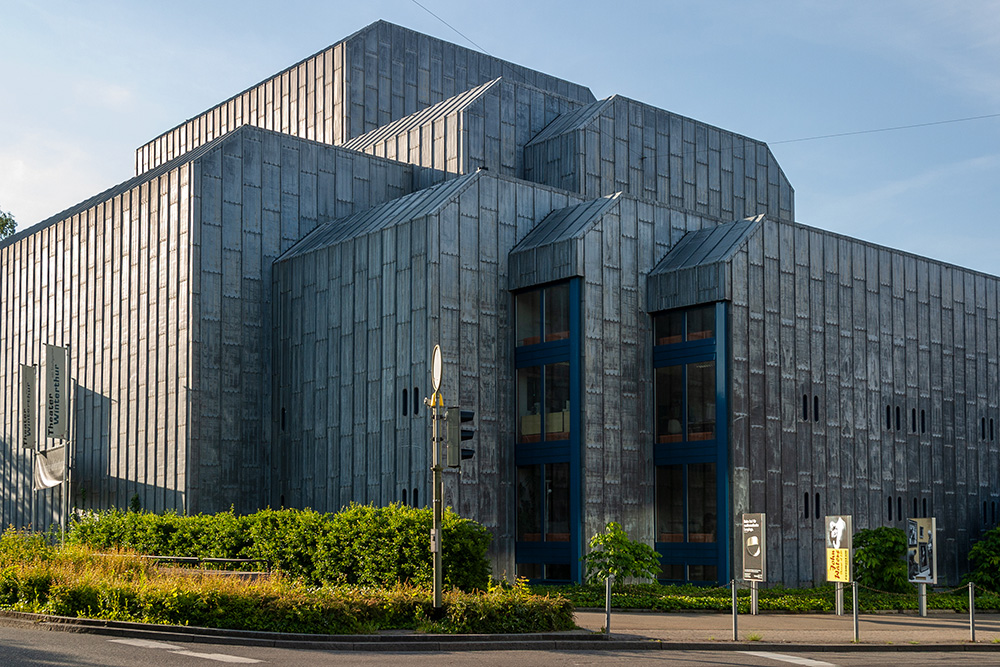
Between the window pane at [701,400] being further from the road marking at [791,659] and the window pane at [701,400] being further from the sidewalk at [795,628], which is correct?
the road marking at [791,659]

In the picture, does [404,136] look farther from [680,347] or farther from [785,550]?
[785,550]

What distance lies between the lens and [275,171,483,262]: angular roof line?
3638 cm

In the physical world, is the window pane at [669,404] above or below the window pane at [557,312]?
below

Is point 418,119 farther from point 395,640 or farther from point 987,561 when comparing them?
point 395,640

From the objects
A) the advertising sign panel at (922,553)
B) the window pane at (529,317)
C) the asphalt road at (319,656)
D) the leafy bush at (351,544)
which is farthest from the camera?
the window pane at (529,317)

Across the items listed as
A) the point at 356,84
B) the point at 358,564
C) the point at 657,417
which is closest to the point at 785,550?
the point at 657,417

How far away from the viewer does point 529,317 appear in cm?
3709

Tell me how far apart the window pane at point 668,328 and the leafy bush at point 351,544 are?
13.0 metres

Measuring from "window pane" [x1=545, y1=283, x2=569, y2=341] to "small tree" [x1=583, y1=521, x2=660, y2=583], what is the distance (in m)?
6.87

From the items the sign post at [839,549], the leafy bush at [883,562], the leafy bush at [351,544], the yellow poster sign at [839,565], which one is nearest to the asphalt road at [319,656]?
the yellow poster sign at [839,565]

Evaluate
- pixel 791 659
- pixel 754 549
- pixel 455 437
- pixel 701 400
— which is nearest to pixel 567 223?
pixel 701 400

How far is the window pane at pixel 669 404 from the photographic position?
37125 millimetres

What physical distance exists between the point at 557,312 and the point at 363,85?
22.2m

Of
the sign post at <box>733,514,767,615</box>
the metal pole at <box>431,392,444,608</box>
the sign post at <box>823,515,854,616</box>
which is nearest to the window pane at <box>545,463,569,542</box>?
the sign post at <box>733,514,767,615</box>
